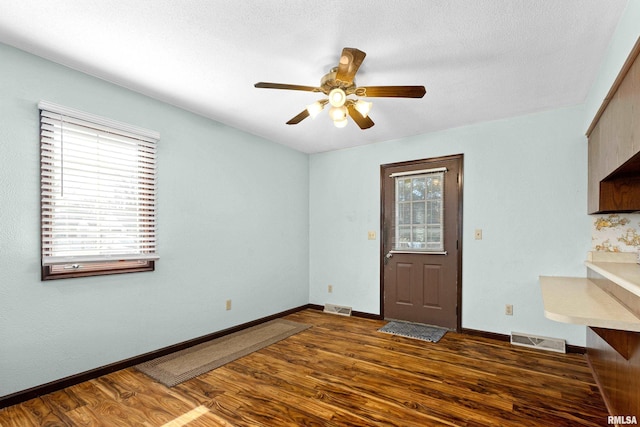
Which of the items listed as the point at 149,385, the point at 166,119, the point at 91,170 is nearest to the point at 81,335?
the point at 149,385

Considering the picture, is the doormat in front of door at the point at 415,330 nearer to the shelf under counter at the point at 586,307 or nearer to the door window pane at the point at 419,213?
the door window pane at the point at 419,213

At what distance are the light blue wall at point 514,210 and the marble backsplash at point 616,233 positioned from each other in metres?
0.09

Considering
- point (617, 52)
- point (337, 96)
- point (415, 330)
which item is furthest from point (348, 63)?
point (415, 330)

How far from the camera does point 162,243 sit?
304 centimetres

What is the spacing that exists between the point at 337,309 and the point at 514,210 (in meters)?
2.69

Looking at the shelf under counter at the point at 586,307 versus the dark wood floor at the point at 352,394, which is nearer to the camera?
the shelf under counter at the point at 586,307

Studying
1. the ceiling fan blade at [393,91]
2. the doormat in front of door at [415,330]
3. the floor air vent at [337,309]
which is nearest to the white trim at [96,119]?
the ceiling fan blade at [393,91]

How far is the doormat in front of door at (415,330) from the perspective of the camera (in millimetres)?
3504

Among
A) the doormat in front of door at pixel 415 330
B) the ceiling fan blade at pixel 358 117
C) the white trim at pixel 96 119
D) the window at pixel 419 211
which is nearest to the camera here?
the white trim at pixel 96 119

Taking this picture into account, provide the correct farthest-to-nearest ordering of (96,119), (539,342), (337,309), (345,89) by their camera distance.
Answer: (337,309) < (539,342) < (96,119) < (345,89)

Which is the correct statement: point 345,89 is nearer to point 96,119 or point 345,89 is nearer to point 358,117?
point 358,117

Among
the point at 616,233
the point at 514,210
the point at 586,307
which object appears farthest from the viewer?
the point at 514,210

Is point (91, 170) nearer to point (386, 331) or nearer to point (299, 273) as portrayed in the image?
point (299, 273)

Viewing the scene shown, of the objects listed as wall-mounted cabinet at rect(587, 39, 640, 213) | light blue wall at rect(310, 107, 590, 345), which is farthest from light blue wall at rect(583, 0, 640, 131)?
light blue wall at rect(310, 107, 590, 345)
